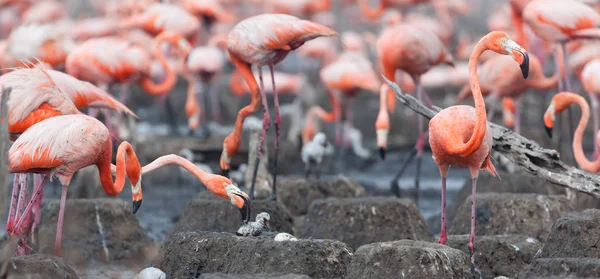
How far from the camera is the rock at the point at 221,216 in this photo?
316 inches

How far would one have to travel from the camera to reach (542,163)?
24.8 feet

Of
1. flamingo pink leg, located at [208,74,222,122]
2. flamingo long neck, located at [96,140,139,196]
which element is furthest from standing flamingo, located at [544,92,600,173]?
flamingo pink leg, located at [208,74,222,122]

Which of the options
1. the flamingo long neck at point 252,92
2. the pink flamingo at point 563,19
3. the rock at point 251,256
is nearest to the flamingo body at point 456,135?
the rock at point 251,256

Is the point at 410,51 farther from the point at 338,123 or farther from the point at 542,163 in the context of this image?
the point at 338,123

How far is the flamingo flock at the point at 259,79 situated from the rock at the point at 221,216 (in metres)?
0.54

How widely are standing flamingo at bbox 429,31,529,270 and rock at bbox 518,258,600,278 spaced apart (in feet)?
3.21

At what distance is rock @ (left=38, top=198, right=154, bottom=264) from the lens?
8.76 m

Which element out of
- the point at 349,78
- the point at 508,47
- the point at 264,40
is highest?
the point at 508,47

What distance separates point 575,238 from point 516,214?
1848 millimetres

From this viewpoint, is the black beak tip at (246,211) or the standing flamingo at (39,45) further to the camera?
the standing flamingo at (39,45)

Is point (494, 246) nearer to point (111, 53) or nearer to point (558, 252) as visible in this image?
point (558, 252)

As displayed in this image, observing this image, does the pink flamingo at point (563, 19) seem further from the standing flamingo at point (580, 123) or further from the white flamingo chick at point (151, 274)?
the white flamingo chick at point (151, 274)

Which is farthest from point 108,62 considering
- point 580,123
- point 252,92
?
point 580,123

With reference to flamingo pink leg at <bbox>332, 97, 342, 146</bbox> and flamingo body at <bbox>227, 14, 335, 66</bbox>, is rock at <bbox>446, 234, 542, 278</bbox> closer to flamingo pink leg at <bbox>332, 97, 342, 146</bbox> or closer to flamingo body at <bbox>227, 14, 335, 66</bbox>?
flamingo body at <bbox>227, 14, 335, 66</bbox>
